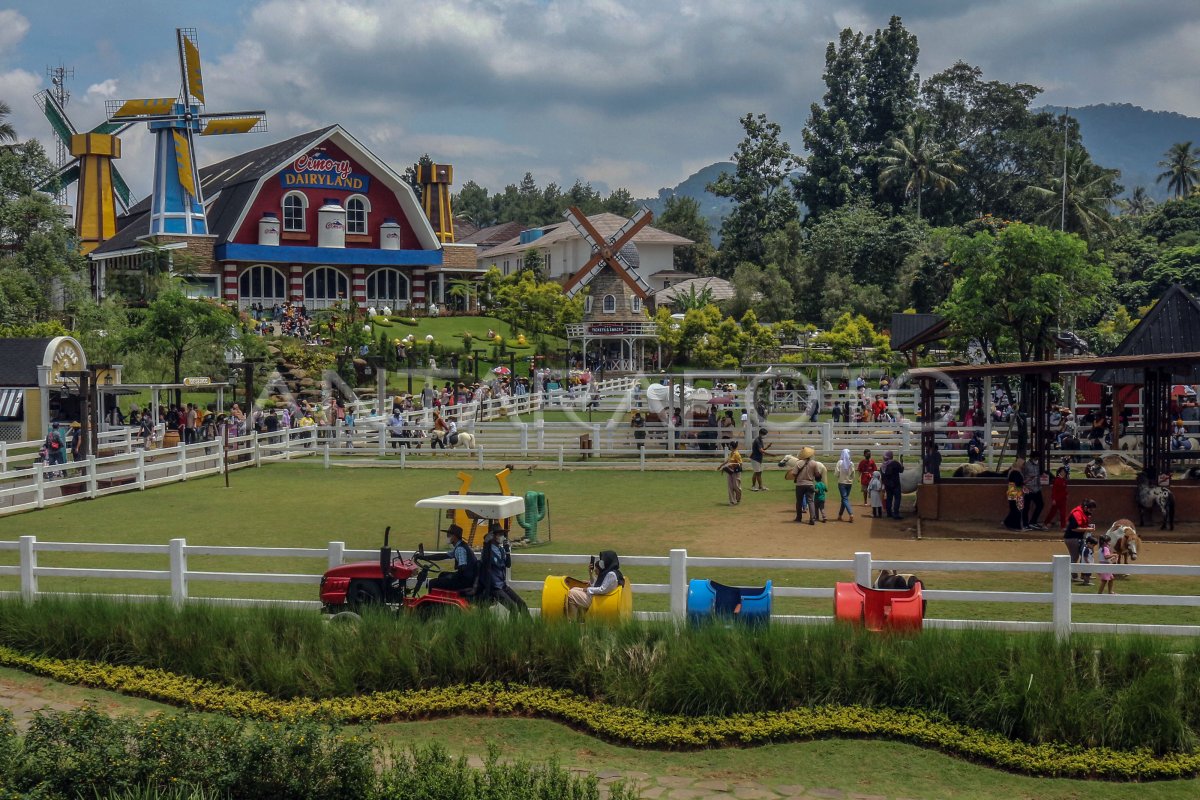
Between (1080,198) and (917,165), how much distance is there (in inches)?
477

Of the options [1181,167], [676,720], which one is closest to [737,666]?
[676,720]

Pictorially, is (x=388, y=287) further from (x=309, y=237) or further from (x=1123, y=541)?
(x=1123, y=541)

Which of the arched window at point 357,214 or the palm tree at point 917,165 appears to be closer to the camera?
the arched window at point 357,214

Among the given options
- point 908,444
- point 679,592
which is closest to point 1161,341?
point 908,444

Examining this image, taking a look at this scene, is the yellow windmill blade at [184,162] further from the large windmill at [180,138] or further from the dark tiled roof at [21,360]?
the dark tiled roof at [21,360]

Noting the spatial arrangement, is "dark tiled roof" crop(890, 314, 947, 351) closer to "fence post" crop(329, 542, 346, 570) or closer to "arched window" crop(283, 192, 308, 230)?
"fence post" crop(329, 542, 346, 570)

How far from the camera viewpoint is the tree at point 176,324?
3922 cm

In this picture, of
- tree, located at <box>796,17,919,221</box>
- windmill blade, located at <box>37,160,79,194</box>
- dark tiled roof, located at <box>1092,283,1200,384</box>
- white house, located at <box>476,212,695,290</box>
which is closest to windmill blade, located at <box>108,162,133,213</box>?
windmill blade, located at <box>37,160,79,194</box>

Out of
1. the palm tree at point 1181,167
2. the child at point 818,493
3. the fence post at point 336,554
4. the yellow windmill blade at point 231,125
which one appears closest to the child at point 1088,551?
the child at point 818,493

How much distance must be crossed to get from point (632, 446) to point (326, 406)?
464 inches

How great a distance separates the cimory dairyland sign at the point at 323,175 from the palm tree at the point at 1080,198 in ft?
120

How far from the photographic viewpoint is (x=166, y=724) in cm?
895

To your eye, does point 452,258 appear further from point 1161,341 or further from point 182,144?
point 1161,341

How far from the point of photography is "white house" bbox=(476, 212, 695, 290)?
8350cm
